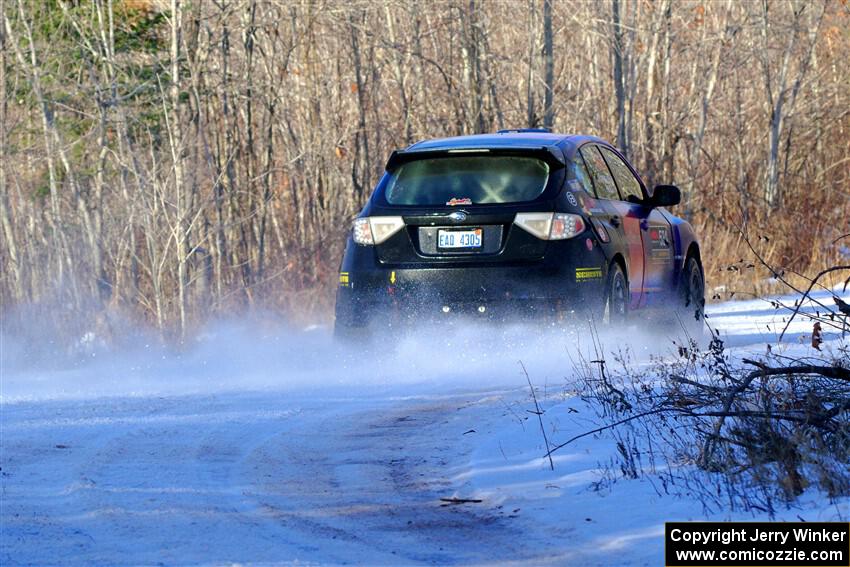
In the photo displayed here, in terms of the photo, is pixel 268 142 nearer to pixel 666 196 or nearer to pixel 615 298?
pixel 666 196

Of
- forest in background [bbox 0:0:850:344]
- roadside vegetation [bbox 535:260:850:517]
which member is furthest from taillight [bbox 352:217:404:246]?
forest in background [bbox 0:0:850:344]

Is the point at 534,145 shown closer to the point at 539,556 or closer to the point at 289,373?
the point at 289,373

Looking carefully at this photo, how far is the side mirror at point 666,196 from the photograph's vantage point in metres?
12.0

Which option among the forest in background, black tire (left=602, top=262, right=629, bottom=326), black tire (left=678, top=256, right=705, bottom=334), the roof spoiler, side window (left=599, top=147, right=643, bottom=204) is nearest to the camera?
the roof spoiler

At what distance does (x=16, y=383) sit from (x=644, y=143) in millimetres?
13758

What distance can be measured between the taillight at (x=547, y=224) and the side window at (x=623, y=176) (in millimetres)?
1771

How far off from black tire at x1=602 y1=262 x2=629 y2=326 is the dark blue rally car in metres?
0.02

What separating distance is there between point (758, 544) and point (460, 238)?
5666 mm

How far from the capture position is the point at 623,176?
1255cm

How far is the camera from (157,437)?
8203 millimetres

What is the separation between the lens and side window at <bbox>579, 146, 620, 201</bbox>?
11.5 meters

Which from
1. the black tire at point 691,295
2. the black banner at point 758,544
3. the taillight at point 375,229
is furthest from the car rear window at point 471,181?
the black banner at point 758,544

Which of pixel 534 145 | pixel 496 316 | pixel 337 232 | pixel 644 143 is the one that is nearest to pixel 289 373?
pixel 496 316

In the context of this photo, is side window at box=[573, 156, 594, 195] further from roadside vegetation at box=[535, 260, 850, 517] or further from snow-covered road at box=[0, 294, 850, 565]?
roadside vegetation at box=[535, 260, 850, 517]
